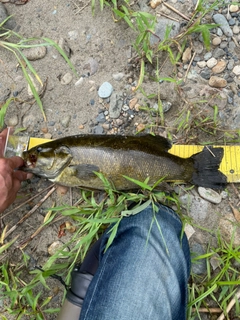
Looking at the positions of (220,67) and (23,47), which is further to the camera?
(220,67)

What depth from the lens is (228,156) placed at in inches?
124

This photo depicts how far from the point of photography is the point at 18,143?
3254mm

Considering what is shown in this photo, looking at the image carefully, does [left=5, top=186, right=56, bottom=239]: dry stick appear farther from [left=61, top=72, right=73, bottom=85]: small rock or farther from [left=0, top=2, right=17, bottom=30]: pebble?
[left=0, top=2, right=17, bottom=30]: pebble

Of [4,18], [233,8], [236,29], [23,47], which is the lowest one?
[236,29]

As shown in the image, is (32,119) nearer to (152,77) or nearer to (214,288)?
(152,77)

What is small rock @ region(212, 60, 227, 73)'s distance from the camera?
10.9ft

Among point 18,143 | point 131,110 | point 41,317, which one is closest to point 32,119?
point 18,143

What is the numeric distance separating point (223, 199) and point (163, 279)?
102 cm

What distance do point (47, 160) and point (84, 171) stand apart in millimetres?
347

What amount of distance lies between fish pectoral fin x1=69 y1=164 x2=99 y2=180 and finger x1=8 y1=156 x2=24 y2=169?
1.48ft

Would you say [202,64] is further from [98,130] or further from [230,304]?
[230,304]

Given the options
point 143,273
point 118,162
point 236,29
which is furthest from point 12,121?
point 236,29

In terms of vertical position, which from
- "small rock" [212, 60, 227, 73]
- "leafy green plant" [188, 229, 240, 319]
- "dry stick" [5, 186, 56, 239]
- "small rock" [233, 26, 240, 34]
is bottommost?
"leafy green plant" [188, 229, 240, 319]

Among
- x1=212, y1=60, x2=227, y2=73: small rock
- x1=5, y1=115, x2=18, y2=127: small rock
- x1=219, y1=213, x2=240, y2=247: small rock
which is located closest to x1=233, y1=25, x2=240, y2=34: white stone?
x1=212, y1=60, x2=227, y2=73: small rock
